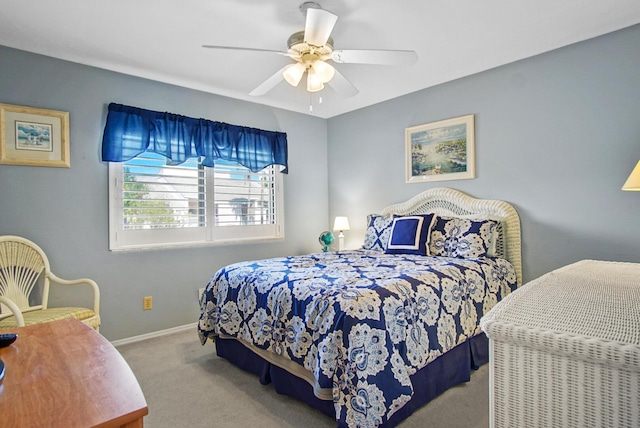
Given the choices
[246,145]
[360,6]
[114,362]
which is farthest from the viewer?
[246,145]

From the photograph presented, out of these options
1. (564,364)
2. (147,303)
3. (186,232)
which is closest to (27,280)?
(147,303)

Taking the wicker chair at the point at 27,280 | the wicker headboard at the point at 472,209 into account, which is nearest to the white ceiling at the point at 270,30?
the wicker headboard at the point at 472,209

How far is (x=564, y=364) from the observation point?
2.66 feet

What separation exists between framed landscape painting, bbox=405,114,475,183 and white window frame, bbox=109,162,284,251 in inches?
64.2

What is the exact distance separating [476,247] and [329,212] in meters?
2.38

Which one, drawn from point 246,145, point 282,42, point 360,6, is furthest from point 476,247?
point 246,145

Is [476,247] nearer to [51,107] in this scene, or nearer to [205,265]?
[205,265]

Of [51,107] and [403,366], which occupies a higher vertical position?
[51,107]

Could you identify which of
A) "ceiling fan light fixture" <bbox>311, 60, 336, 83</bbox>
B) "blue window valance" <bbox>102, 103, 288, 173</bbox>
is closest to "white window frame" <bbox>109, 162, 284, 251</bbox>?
"blue window valance" <bbox>102, 103, 288, 173</bbox>

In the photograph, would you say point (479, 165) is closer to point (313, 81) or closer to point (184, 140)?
point (313, 81)

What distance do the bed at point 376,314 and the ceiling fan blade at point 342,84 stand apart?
1371 mm

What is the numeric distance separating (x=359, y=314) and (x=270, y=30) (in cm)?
205

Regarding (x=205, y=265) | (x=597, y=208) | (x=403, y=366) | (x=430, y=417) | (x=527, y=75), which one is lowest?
(x=430, y=417)

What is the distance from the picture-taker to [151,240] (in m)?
3.47
